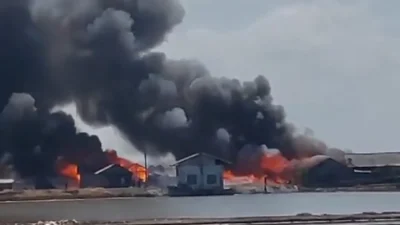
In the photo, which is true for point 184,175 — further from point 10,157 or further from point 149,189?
point 10,157

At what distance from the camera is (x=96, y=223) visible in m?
38.3

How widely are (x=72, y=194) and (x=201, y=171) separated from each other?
1093cm

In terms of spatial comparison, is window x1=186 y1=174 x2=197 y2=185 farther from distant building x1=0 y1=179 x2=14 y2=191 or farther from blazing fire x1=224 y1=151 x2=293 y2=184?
distant building x1=0 y1=179 x2=14 y2=191

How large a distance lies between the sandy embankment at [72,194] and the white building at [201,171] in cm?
287

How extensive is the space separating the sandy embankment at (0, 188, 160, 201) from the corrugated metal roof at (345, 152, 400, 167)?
19163 mm

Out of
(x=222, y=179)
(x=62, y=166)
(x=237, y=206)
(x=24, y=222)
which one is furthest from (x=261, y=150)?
(x=24, y=222)

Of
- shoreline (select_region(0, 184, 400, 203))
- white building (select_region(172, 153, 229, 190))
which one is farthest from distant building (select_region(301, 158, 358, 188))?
white building (select_region(172, 153, 229, 190))

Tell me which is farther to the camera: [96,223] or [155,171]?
[155,171]

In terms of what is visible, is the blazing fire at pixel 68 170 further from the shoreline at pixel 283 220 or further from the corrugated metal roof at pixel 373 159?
the shoreline at pixel 283 220

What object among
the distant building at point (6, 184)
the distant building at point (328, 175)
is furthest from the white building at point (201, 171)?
the distant building at point (6, 184)

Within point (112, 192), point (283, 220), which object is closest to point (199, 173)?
point (112, 192)

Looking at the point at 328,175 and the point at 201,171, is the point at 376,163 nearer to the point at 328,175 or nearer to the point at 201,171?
the point at 328,175

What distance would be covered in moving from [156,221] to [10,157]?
4155 cm

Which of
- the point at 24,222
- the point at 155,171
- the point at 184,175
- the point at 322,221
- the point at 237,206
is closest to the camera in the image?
the point at 322,221
